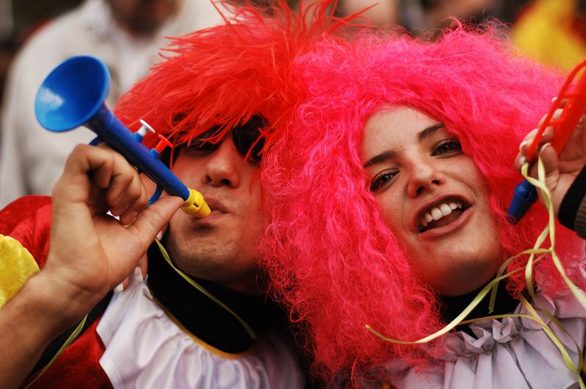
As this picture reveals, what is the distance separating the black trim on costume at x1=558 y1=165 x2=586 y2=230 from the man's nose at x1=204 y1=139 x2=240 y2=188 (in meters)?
0.78

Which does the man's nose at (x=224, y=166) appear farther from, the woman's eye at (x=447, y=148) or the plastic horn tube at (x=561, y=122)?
the plastic horn tube at (x=561, y=122)

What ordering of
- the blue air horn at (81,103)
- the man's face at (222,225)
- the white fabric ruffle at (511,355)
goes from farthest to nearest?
the man's face at (222,225) < the white fabric ruffle at (511,355) < the blue air horn at (81,103)

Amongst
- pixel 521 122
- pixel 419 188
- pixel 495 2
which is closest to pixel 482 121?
pixel 521 122

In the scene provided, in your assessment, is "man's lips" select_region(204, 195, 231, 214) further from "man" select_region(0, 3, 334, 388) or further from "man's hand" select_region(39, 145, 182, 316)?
"man's hand" select_region(39, 145, 182, 316)

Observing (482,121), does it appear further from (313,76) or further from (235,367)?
(235,367)

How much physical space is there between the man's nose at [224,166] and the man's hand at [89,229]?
0.32 metres

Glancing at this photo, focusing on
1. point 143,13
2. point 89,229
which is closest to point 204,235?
point 89,229

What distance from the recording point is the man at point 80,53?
9.75 ft

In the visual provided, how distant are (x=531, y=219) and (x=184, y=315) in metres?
0.84

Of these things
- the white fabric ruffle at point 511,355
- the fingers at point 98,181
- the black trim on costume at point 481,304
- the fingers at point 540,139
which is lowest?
the white fabric ruffle at point 511,355

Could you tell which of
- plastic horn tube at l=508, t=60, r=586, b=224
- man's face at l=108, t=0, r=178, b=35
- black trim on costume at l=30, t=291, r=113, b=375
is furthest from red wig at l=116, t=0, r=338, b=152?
man's face at l=108, t=0, r=178, b=35

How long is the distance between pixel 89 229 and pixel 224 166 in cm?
46

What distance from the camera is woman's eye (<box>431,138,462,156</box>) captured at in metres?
1.60

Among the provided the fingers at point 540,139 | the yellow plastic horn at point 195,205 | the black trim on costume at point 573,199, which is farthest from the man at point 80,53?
the black trim on costume at point 573,199
